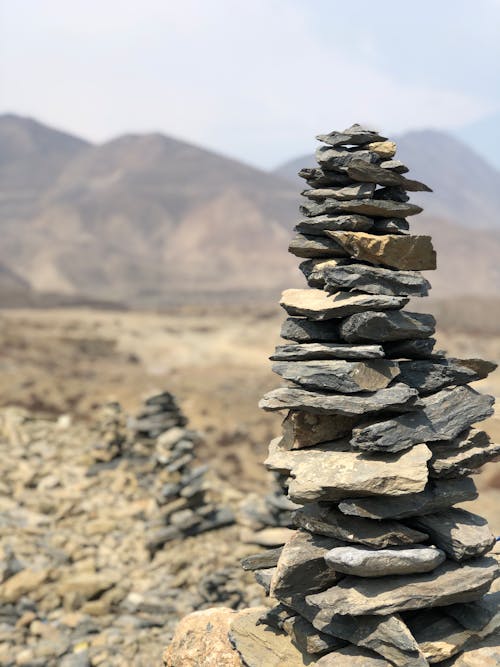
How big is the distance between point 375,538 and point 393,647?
1014mm

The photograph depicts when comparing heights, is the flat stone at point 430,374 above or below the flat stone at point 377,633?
above

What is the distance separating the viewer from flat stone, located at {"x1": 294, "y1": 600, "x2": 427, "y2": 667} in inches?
248

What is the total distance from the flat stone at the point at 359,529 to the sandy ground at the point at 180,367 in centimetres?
215

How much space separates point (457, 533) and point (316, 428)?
5.99ft

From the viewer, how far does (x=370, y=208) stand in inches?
283

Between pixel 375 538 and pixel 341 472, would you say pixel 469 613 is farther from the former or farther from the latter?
pixel 341 472

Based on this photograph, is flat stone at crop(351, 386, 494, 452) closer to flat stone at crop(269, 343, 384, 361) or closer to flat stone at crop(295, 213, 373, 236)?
flat stone at crop(269, 343, 384, 361)

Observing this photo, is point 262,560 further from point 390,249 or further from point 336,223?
point 336,223

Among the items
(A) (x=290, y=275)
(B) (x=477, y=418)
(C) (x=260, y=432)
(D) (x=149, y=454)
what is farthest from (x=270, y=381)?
(A) (x=290, y=275)

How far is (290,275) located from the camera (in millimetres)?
163875

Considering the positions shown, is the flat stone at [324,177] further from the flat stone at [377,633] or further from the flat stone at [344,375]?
the flat stone at [377,633]

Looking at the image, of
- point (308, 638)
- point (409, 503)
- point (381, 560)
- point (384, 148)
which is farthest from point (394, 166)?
point (308, 638)

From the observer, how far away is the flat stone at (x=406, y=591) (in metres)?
6.46

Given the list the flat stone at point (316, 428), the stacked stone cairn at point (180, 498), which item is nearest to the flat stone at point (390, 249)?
the flat stone at point (316, 428)
